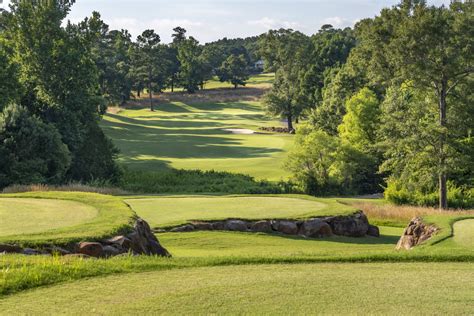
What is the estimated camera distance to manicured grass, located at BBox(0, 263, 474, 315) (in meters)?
8.09

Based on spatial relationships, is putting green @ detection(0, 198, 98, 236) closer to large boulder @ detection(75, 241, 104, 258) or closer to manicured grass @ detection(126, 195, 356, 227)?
large boulder @ detection(75, 241, 104, 258)

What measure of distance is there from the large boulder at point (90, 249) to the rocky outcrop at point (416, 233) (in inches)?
380

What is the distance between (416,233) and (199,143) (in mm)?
49993

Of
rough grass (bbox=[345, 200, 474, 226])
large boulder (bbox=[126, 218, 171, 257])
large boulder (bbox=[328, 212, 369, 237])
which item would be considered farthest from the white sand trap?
large boulder (bbox=[126, 218, 171, 257])

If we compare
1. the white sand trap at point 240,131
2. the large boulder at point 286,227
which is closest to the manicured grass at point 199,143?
the white sand trap at point 240,131

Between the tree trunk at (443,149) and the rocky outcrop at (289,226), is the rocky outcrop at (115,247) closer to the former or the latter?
the rocky outcrop at (289,226)

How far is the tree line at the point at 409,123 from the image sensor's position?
31.7 metres

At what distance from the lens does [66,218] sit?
1586 cm

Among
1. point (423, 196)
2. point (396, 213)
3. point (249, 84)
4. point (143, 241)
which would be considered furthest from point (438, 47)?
point (249, 84)

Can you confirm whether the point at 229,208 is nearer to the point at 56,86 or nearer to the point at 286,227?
the point at 286,227

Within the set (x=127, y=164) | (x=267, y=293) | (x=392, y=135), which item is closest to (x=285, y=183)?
(x=392, y=135)

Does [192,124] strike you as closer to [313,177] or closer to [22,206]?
[313,177]

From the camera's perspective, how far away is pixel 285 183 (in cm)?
4316

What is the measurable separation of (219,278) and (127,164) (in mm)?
42982
